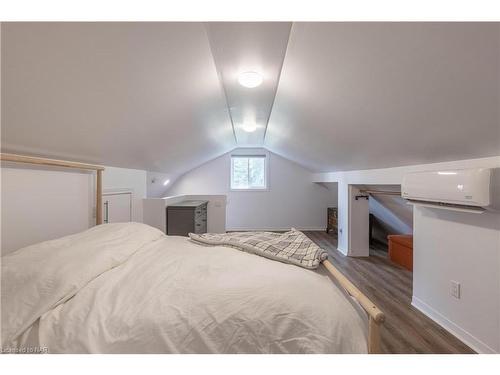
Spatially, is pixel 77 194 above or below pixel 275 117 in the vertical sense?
below

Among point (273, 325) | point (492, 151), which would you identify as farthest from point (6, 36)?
point (492, 151)

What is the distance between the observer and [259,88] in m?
1.88

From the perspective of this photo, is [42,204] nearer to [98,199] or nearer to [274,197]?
[98,199]

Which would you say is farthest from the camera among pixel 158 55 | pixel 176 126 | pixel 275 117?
pixel 275 117

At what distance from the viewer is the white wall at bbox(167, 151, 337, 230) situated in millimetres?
5430

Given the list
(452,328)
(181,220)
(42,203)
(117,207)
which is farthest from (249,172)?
(452,328)

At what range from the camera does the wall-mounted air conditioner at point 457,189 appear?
1.32 metres

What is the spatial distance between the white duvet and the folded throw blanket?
22 cm

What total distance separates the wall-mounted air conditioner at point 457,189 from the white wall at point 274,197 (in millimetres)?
3608

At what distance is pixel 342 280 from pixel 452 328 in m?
1.47

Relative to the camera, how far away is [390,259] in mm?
3354
